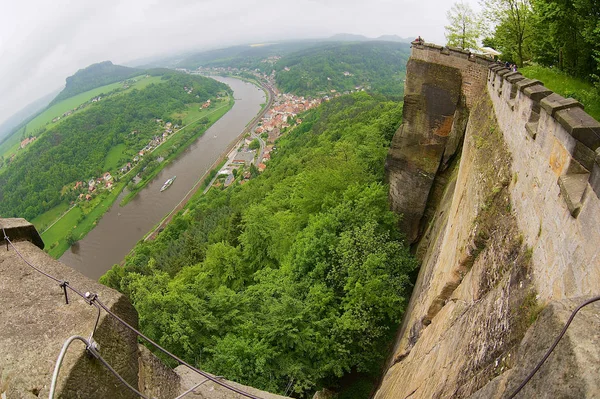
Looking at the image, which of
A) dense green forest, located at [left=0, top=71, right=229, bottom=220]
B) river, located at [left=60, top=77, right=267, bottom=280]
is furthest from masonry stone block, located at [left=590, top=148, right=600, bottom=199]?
dense green forest, located at [left=0, top=71, right=229, bottom=220]

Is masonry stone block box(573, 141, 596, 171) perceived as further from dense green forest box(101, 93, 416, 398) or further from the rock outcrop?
dense green forest box(101, 93, 416, 398)

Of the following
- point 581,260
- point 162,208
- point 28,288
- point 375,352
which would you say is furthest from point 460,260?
point 162,208

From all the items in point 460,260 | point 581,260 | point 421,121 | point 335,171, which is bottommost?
point 335,171

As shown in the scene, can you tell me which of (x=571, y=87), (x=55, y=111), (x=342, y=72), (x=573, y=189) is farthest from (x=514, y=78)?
(x=55, y=111)

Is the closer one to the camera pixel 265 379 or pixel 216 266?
pixel 265 379

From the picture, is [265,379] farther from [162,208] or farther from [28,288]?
[162,208]

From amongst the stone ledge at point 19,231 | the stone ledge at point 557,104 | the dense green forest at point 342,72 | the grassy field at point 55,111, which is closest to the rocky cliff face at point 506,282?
the stone ledge at point 557,104

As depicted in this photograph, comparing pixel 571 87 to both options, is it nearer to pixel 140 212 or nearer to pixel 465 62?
pixel 465 62
